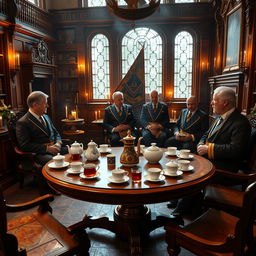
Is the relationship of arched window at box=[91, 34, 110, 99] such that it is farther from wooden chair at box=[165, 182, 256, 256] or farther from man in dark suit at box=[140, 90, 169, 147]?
wooden chair at box=[165, 182, 256, 256]

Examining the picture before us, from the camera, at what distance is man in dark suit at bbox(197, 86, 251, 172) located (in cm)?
235

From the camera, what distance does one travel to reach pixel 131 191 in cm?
154

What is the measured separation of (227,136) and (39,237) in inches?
77.2

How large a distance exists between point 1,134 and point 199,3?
498 centimetres

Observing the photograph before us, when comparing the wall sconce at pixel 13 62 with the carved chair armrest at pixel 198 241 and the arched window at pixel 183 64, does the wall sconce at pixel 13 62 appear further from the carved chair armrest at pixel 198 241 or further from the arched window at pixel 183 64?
the carved chair armrest at pixel 198 241

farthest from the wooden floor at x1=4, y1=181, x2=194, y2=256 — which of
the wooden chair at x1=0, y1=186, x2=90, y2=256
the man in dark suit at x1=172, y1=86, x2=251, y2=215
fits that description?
the wooden chair at x1=0, y1=186, x2=90, y2=256

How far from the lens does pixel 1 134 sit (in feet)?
11.1

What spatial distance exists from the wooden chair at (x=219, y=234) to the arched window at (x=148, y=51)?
470 cm

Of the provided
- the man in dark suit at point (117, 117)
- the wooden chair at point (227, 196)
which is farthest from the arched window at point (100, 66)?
the wooden chair at point (227, 196)

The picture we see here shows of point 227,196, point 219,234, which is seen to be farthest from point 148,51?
point 219,234

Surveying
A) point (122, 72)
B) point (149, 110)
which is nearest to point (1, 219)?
point (149, 110)

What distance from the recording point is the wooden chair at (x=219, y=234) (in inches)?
46.2

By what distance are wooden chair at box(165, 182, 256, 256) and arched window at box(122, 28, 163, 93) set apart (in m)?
4.70

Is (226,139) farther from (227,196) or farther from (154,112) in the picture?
(154,112)
